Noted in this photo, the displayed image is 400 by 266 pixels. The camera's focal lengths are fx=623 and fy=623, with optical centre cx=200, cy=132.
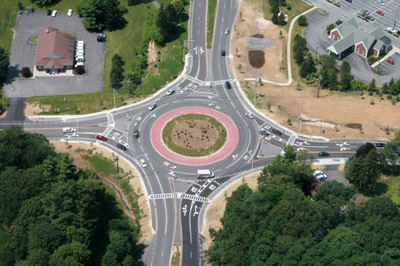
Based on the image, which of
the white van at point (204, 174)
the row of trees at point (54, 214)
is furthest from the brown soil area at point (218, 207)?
the row of trees at point (54, 214)

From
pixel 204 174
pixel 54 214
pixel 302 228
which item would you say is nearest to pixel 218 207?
pixel 204 174

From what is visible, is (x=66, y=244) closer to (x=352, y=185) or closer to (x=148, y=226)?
(x=148, y=226)

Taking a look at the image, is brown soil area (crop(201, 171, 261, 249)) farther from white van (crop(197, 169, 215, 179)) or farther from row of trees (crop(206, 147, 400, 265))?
white van (crop(197, 169, 215, 179))

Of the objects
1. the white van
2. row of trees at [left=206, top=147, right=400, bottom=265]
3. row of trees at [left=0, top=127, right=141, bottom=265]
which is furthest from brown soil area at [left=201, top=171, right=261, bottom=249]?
row of trees at [left=0, top=127, right=141, bottom=265]

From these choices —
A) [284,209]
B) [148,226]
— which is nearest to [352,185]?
[284,209]

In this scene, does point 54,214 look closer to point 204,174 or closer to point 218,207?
point 218,207

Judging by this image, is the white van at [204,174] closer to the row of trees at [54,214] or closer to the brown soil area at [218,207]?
the brown soil area at [218,207]
